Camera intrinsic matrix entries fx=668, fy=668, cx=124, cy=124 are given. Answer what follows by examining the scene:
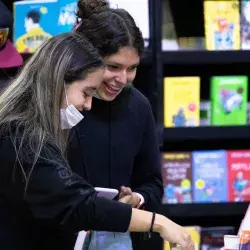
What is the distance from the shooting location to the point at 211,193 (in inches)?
123

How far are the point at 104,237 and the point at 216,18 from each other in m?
1.58

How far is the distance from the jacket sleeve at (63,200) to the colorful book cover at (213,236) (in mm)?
1712

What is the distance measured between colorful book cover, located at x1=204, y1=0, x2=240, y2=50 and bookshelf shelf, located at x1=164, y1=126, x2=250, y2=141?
0.37 m

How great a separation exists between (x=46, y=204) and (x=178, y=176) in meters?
1.71

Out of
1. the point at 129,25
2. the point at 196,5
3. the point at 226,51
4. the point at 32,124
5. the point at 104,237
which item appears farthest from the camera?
the point at 196,5

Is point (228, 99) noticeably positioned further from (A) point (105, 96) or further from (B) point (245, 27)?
(A) point (105, 96)

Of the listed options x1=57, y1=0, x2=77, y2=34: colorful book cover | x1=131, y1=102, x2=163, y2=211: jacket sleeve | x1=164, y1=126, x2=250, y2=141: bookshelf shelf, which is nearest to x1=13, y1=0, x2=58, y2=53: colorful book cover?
x1=57, y1=0, x2=77, y2=34: colorful book cover

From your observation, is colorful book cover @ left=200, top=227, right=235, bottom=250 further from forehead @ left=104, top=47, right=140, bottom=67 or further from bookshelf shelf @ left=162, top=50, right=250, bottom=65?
forehead @ left=104, top=47, right=140, bottom=67

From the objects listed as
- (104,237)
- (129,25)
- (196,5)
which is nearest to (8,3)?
(196,5)

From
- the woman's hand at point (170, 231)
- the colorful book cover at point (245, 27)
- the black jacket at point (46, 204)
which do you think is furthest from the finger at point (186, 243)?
the colorful book cover at point (245, 27)

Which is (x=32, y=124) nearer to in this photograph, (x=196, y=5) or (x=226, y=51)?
(x=226, y=51)

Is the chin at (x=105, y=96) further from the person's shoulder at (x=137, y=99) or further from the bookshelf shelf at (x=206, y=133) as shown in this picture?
the bookshelf shelf at (x=206, y=133)

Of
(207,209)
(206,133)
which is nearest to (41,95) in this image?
(206,133)

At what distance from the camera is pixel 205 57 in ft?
9.91
